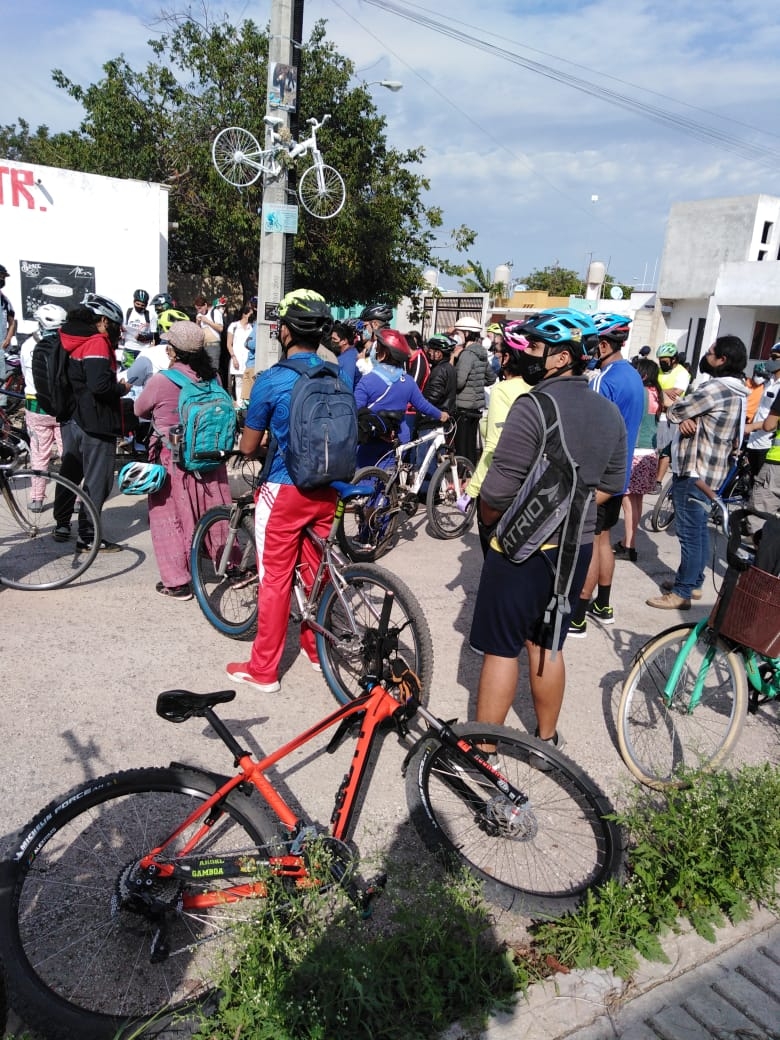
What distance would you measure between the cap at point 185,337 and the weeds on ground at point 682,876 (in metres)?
3.59

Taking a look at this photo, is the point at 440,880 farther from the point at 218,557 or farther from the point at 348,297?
the point at 348,297

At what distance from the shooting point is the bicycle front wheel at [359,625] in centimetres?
359

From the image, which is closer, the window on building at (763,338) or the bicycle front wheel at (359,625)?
the bicycle front wheel at (359,625)

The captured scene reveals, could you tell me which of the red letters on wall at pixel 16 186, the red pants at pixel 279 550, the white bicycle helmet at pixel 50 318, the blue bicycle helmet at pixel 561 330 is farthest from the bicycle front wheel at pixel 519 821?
the red letters on wall at pixel 16 186

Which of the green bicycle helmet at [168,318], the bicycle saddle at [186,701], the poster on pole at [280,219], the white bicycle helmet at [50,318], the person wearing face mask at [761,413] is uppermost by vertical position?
the poster on pole at [280,219]

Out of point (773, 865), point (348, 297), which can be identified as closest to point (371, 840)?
point (773, 865)

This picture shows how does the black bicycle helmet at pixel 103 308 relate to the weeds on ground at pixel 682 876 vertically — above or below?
above

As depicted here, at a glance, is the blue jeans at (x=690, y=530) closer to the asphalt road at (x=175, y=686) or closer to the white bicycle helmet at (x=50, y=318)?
the asphalt road at (x=175, y=686)

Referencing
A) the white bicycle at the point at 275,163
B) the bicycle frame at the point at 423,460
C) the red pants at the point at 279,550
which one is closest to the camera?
the red pants at the point at 279,550

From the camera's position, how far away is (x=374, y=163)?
2034 centimetres

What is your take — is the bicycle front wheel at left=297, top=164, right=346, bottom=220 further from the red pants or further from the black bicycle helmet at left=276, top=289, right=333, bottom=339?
the red pants

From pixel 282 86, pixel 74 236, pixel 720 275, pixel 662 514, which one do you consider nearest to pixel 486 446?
pixel 662 514

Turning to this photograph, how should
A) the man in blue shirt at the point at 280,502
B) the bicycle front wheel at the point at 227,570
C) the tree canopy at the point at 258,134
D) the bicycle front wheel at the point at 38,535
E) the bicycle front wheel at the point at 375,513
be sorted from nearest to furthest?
1. the man in blue shirt at the point at 280,502
2. the bicycle front wheel at the point at 227,570
3. the bicycle front wheel at the point at 38,535
4. the bicycle front wheel at the point at 375,513
5. the tree canopy at the point at 258,134

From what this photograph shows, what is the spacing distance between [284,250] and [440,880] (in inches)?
326
